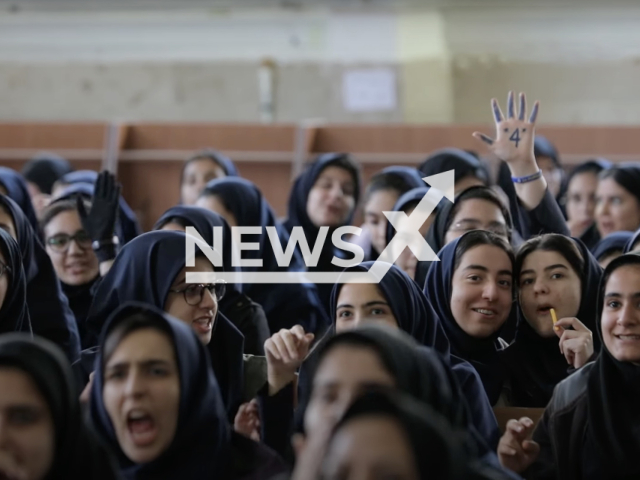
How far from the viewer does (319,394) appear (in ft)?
6.97

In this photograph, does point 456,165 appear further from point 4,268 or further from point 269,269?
point 4,268

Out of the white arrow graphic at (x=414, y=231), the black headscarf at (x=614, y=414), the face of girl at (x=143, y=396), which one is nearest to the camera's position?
the face of girl at (x=143, y=396)

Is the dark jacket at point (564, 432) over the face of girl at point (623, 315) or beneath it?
beneath

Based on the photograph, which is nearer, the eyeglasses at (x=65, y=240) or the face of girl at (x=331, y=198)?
the eyeglasses at (x=65, y=240)

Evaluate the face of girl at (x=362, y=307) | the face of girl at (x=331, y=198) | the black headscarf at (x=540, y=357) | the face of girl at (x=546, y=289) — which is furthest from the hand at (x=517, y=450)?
the face of girl at (x=331, y=198)

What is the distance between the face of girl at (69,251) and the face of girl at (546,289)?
165 cm

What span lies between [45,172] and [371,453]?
18.2 ft

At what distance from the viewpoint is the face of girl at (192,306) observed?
2965mm

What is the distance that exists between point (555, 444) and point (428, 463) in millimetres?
1053

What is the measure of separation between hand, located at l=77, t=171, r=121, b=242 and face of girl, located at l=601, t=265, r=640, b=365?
6.43 ft

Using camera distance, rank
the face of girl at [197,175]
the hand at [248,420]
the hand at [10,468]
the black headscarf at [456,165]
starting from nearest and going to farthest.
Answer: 1. the hand at [10,468]
2. the hand at [248,420]
3. the black headscarf at [456,165]
4. the face of girl at [197,175]

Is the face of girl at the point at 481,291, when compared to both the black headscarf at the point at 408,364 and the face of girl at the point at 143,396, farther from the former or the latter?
the face of girl at the point at 143,396

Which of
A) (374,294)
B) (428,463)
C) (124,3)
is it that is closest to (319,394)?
(428,463)

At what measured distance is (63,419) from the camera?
2037mm
